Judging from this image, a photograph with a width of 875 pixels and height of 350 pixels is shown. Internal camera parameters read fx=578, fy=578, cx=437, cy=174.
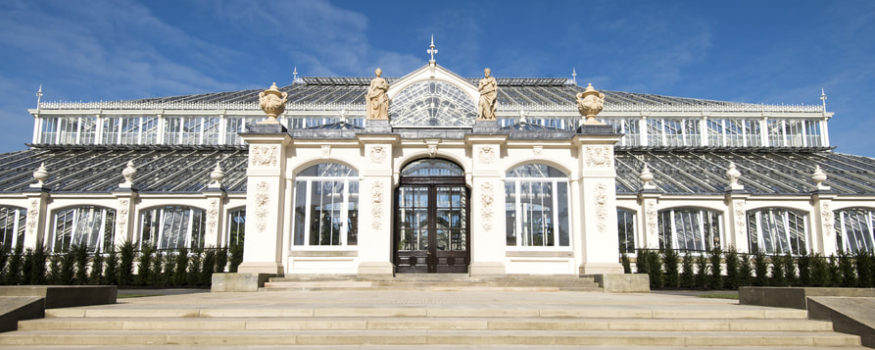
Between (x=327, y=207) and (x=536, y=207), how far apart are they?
20.4 feet

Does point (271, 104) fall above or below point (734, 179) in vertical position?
Answer: above

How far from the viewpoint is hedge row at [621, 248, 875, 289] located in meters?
18.2

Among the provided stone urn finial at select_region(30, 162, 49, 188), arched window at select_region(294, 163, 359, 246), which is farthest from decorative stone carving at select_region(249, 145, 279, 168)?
stone urn finial at select_region(30, 162, 49, 188)

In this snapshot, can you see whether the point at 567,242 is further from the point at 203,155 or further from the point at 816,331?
the point at 203,155

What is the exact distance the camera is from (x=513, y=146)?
1714 cm

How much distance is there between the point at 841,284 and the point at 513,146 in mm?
11961

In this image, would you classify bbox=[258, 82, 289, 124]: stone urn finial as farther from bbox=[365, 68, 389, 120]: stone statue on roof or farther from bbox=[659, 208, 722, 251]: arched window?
bbox=[659, 208, 722, 251]: arched window

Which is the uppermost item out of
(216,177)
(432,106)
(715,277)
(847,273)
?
(432,106)

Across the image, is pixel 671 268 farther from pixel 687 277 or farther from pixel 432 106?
pixel 432 106

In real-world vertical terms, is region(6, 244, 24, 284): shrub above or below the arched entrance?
below

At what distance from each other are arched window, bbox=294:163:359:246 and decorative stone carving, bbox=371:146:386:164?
33.6 inches

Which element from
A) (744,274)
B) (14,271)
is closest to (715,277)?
(744,274)

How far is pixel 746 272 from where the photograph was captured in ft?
61.4

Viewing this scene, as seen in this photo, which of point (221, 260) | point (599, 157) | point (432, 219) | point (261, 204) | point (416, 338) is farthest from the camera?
point (221, 260)
